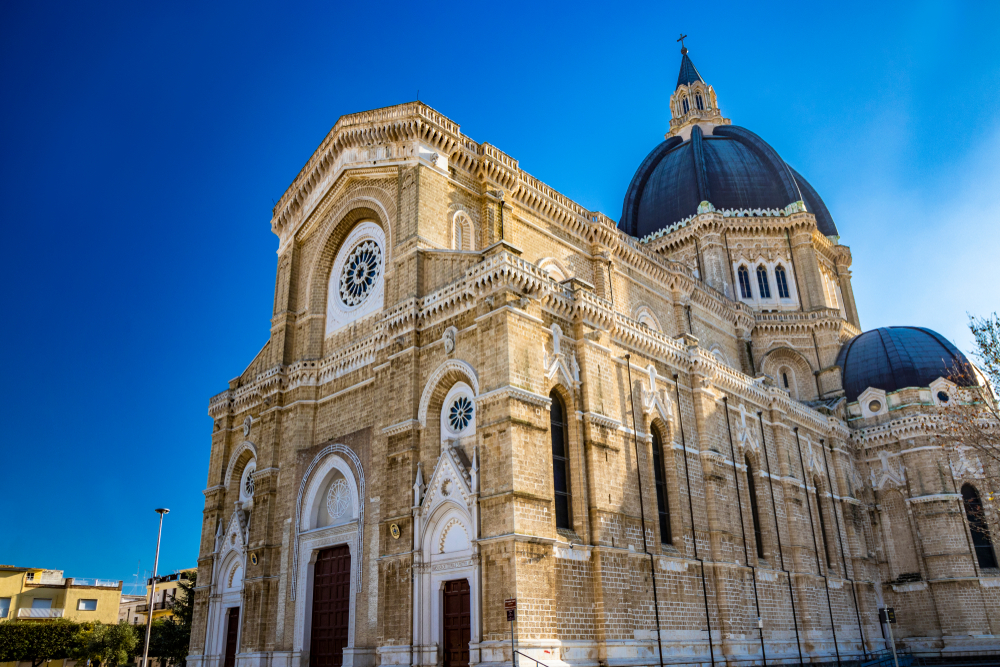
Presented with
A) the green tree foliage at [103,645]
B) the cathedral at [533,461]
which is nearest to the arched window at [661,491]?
the cathedral at [533,461]

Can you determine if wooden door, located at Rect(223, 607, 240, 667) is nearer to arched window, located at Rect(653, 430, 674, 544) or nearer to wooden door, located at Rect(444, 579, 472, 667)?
wooden door, located at Rect(444, 579, 472, 667)

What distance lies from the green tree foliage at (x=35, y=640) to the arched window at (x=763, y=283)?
49087 mm

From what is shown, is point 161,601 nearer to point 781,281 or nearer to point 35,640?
point 35,640

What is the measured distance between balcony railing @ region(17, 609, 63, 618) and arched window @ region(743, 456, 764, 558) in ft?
158

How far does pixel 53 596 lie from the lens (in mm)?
52156

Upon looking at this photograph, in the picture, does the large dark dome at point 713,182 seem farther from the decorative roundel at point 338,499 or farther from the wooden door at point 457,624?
the wooden door at point 457,624

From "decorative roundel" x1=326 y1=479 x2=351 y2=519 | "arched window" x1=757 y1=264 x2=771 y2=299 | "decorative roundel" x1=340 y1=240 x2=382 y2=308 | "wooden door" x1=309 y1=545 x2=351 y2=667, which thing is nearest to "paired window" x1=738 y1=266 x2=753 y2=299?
"arched window" x1=757 y1=264 x2=771 y2=299

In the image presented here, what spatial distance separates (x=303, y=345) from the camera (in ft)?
104

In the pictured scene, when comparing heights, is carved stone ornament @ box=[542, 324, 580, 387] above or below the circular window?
above

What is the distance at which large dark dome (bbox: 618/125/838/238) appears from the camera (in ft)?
162

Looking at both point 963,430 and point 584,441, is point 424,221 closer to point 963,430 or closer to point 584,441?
point 584,441

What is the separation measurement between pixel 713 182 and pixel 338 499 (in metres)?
34.5

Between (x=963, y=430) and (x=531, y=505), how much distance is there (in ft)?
49.3

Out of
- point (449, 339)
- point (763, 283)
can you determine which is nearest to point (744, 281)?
point (763, 283)
